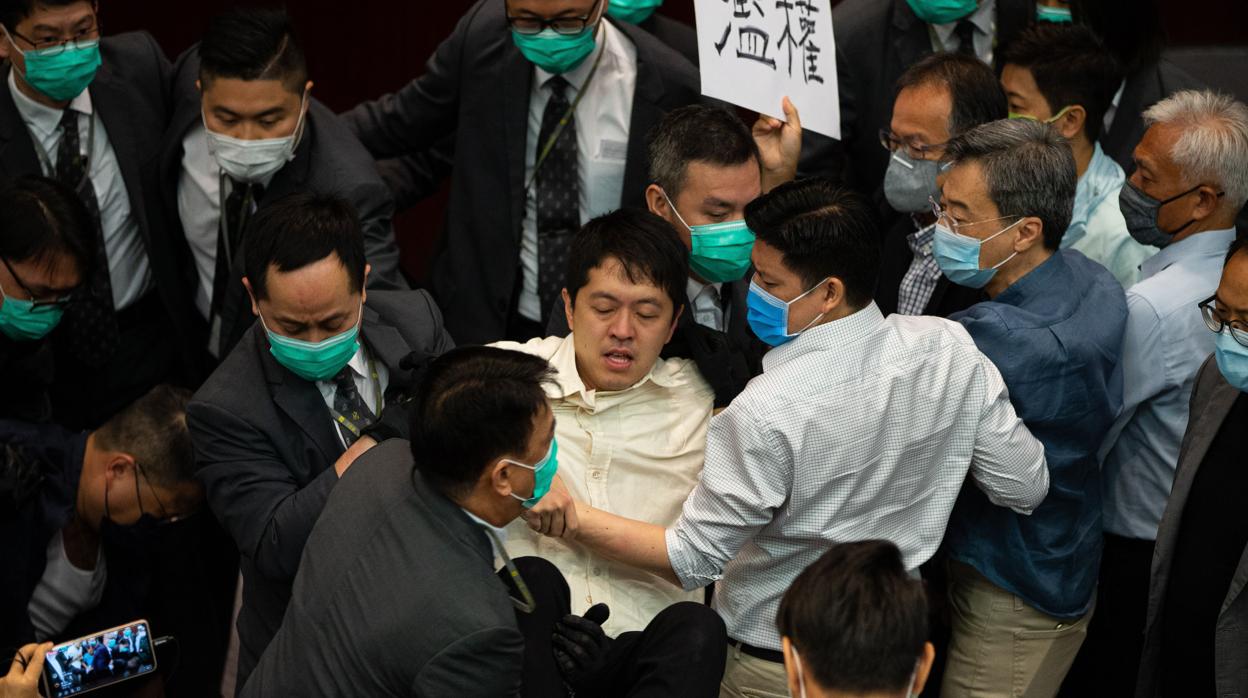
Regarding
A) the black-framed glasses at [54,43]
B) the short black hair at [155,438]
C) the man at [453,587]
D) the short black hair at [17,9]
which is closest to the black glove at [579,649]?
the man at [453,587]

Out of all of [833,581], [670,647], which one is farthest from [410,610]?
[833,581]

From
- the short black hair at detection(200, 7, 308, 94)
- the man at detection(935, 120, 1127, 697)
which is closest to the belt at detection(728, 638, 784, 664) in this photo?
the man at detection(935, 120, 1127, 697)

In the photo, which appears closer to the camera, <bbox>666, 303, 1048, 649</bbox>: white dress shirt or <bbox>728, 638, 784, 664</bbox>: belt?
<bbox>666, 303, 1048, 649</bbox>: white dress shirt

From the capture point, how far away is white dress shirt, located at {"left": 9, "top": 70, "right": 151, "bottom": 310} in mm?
4395

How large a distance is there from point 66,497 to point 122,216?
90cm

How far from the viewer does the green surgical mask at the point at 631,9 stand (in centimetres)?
489

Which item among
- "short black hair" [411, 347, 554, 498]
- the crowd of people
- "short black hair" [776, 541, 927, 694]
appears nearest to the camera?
"short black hair" [776, 541, 927, 694]

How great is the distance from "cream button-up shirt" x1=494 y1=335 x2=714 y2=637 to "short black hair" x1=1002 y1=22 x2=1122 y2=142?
155 cm

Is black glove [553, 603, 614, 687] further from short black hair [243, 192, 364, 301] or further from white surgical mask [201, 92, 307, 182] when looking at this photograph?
white surgical mask [201, 92, 307, 182]

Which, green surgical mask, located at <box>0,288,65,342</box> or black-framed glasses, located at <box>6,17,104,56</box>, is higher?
black-framed glasses, located at <box>6,17,104,56</box>

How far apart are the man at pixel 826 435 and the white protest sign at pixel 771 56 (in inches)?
30.5

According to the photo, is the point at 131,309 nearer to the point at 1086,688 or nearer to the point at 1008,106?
the point at 1008,106

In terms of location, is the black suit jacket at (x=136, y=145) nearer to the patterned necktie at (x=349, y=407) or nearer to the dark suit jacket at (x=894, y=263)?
the patterned necktie at (x=349, y=407)

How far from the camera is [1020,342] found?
3.36 meters
